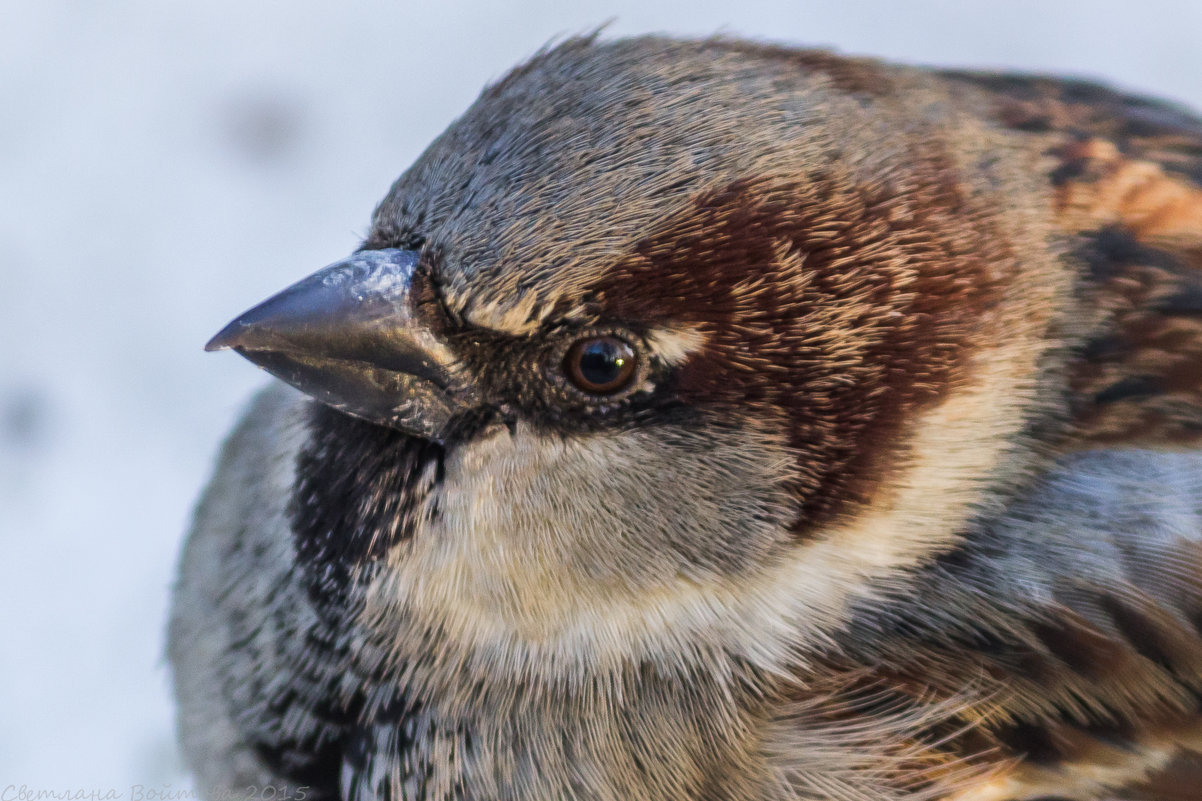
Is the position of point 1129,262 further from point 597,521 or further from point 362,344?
point 362,344

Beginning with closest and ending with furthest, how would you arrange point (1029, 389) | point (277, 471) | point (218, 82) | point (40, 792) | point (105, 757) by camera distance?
point (1029, 389) < point (277, 471) < point (40, 792) < point (105, 757) < point (218, 82)

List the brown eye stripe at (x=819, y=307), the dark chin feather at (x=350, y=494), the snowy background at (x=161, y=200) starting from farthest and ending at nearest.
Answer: the snowy background at (x=161, y=200) < the dark chin feather at (x=350, y=494) < the brown eye stripe at (x=819, y=307)

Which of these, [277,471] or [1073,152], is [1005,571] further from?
[277,471]

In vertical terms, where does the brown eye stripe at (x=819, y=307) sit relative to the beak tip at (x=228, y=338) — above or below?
below

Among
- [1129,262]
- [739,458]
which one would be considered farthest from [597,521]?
[1129,262]

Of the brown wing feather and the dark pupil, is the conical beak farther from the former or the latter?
the brown wing feather

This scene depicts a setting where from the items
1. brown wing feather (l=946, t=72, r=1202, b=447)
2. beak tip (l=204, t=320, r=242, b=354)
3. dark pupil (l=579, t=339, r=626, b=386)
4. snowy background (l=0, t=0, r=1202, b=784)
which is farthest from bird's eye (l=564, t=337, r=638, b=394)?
snowy background (l=0, t=0, r=1202, b=784)

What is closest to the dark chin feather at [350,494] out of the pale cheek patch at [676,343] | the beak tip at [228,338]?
the beak tip at [228,338]

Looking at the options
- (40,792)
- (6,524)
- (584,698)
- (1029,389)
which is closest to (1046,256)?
(1029,389)

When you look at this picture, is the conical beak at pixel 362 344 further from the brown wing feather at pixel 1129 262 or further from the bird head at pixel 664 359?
the brown wing feather at pixel 1129 262
